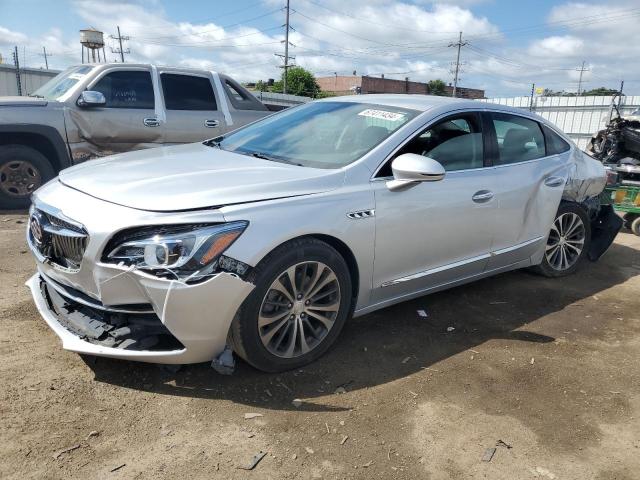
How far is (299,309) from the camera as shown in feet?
10.4

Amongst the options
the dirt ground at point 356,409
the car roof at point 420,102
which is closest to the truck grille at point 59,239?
the dirt ground at point 356,409

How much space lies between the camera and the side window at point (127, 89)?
284 inches

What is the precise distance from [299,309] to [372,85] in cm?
6586

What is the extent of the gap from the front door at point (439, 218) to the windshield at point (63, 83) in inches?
211

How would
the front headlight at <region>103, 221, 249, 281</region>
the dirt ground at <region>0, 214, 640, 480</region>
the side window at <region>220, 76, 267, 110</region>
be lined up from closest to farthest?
the dirt ground at <region>0, 214, 640, 480</region> → the front headlight at <region>103, 221, 249, 281</region> → the side window at <region>220, 76, 267, 110</region>

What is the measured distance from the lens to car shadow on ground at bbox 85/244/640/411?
9.98ft

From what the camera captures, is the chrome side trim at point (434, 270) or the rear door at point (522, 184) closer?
the chrome side trim at point (434, 270)

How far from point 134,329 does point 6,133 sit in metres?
5.23

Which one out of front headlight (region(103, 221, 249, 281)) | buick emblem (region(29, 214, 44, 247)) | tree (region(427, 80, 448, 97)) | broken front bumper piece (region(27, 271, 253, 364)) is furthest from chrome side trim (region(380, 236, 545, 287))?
tree (region(427, 80, 448, 97))

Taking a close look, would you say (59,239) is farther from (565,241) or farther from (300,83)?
(300,83)

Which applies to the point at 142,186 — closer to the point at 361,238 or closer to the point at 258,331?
the point at 258,331

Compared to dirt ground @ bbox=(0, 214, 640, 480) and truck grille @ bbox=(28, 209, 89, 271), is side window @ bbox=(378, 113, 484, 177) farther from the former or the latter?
truck grille @ bbox=(28, 209, 89, 271)

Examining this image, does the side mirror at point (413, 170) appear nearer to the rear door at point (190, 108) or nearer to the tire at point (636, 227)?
the rear door at point (190, 108)

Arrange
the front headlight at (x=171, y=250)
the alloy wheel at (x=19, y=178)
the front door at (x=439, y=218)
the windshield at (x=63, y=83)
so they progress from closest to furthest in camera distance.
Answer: the front headlight at (x=171, y=250) < the front door at (x=439, y=218) < the alloy wheel at (x=19, y=178) < the windshield at (x=63, y=83)
